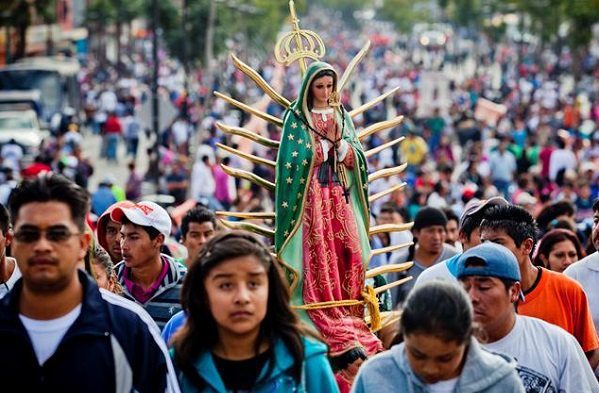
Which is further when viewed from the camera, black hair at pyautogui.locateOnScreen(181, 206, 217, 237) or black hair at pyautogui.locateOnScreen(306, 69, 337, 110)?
black hair at pyautogui.locateOnScreen(181, 206, 217, 237)

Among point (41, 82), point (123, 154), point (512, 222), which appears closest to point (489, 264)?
point (512, 222)

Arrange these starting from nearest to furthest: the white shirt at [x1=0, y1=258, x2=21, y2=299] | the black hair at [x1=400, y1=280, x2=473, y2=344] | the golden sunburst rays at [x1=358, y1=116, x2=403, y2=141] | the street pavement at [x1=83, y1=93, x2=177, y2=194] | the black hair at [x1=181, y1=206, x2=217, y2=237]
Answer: the black hair at [x1=400, y1=280, x2=473, y2=344] < the white shirt at [x1=0, y1=258, x2=21, y2=299] < the golden sunburst rays at [x1=358, y1=116, x2=403, y2=141] < the black hair at [x1=181, y1=206, x2=217, y2=237] < the street pavement at [x1=83, y1=93, x2=177, y2=194]

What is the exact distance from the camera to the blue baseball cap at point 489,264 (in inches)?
239

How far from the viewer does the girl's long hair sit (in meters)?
5.46

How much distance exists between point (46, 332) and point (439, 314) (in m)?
1.37

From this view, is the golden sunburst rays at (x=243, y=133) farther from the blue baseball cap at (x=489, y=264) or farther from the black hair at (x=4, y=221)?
the blue baseball cap at (x=489, y=264)

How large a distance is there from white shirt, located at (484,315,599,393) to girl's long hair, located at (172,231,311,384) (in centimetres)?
112

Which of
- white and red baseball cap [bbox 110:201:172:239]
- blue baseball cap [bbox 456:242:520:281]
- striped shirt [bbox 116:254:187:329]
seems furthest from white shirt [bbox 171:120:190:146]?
blue baseball cap [bbox 456:242:520:281]

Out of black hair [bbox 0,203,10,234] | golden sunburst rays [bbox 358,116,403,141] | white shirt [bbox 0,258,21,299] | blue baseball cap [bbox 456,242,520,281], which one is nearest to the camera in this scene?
blue baseball cap [bbox 456,242,520,281]

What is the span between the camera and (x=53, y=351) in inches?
206

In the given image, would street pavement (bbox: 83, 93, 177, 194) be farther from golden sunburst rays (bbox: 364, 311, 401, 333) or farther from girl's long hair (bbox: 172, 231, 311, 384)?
girl's long hair (bbox: 172, 231, 311, 384)

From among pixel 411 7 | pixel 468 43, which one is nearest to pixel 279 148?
pixel 468 43

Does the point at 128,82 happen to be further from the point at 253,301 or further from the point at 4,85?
the point at 253,301

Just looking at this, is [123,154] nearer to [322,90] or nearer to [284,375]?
[322,90]
